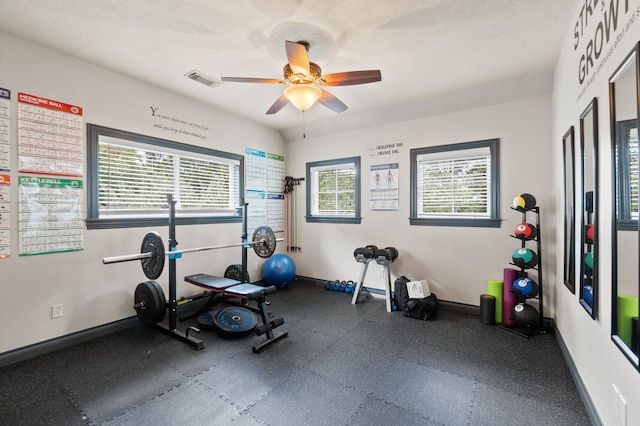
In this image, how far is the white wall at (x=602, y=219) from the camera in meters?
1.34

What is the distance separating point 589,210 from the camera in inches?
74.0

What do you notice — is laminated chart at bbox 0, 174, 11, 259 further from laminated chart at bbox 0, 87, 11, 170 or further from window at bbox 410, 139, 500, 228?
window at bbox 410, 139, 500, 228

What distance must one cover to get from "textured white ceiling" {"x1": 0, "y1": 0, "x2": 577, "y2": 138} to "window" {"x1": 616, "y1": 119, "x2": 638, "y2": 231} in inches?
55.0

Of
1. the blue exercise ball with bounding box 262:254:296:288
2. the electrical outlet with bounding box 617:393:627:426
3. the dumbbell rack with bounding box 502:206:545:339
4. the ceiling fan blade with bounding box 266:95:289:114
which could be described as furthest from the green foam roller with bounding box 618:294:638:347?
the blue exercise ball with bounding box 262:254:296:288

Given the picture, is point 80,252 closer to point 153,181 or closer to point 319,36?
point 153,181

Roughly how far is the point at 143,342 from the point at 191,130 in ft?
8.89

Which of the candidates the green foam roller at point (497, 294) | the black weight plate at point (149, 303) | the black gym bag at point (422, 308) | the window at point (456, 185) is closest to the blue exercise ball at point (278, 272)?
the black weight plate at point (149, 303)

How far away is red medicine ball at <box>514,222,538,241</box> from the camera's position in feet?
10.2

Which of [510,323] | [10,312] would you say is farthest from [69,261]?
[510,323]

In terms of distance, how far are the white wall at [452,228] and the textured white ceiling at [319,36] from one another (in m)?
0.42

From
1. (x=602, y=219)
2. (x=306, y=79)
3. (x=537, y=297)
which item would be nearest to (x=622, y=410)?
(x=602, y=219)

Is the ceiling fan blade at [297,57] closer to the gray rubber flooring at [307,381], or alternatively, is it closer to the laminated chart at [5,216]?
the gray rubber flooring at [307,381]

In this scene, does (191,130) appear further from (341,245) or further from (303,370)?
(303,370)

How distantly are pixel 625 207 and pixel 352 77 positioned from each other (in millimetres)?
1989
